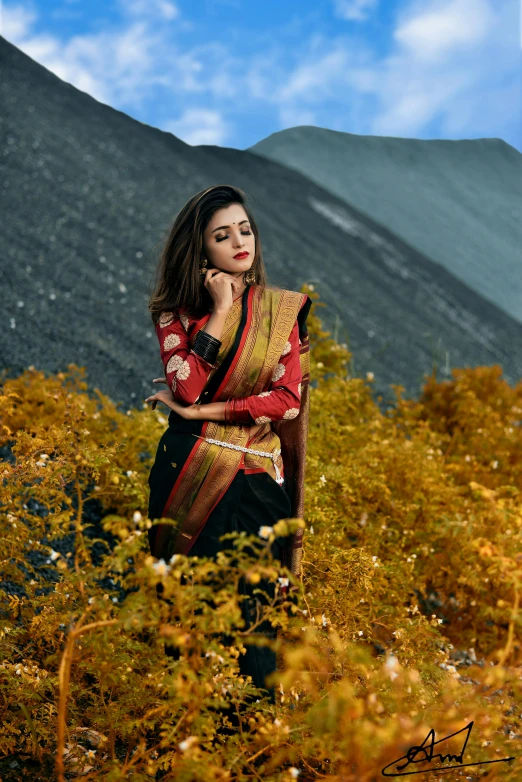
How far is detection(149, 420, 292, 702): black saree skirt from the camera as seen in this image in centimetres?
249

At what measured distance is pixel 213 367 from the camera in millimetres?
2547

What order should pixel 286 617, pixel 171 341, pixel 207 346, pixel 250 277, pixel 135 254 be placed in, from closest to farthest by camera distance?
pixel 286 617, pixel 207 346, pixel 171 341, pixel 250 277, pixel 135 254

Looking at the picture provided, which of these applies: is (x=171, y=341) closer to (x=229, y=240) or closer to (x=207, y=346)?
(x=207, y=346)

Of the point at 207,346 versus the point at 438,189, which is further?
the point at 438,189

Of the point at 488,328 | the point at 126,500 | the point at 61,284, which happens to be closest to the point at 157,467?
the point at 126,500

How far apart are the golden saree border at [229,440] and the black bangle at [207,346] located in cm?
7

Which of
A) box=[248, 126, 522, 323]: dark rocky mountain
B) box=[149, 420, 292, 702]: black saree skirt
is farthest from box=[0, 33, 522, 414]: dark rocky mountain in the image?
box=[149, 420, 292, 702]: black saree skirt

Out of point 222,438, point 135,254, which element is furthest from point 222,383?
point 135,254

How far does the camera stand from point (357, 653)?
4.61 feet

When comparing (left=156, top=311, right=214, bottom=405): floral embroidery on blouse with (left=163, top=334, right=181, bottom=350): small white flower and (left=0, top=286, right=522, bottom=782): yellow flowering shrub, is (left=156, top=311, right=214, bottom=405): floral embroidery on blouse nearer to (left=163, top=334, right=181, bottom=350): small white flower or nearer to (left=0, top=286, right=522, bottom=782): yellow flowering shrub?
(left=163, top=334, right=181, bottom=350): small white flower

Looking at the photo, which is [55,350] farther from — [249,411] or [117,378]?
[249,411]

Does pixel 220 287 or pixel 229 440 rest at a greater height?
pixel 220 287

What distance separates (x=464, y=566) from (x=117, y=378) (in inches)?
173

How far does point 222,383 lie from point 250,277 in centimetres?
43
